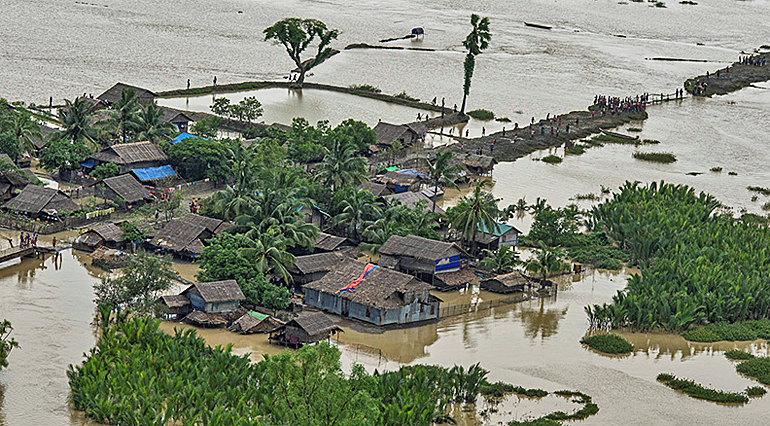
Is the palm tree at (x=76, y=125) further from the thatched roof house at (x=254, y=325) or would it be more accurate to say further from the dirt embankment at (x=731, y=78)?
the dirt embankment at (x=731, y=78)

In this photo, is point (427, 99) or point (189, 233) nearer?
point (189, 233)

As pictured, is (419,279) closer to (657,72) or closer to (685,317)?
(685,317)

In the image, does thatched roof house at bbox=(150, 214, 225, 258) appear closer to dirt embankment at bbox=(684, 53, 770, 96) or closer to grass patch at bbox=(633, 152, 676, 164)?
grass patch at bbox=(633, 152, 676, 164)

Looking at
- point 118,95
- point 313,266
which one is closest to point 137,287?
point 313,266

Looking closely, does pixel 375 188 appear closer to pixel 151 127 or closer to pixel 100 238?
pixel 151 127

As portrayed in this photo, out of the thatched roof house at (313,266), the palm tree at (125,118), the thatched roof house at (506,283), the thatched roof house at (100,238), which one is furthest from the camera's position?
the palm tree at (125,118)

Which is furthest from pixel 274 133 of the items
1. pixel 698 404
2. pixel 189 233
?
pixel 698 404

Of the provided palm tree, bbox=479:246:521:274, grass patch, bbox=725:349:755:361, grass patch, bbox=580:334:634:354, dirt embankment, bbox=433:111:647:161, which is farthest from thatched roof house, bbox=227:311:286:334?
dirt embankment, bbox=433:111:647:161

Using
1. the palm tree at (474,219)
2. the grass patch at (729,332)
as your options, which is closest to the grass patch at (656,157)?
the palm tree at (474,219)
